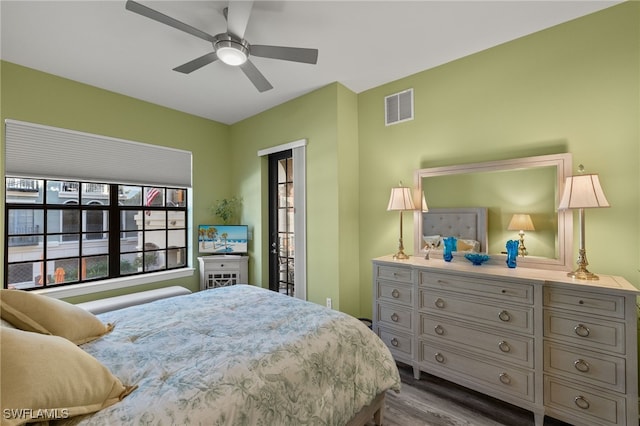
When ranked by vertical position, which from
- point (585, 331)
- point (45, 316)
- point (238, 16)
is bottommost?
point (585, 331)

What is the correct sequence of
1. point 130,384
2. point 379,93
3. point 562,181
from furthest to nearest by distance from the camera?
point 379,93
point 562,181
point 130,384

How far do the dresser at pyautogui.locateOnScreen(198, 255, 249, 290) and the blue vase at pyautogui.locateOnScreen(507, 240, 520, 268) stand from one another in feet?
10.3

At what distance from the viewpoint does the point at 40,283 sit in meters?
2.92

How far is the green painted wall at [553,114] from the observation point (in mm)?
1901

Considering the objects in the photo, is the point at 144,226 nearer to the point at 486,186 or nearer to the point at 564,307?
the point at 486,186

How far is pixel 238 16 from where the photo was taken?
1780 mm

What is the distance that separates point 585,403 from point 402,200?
5.91 ft

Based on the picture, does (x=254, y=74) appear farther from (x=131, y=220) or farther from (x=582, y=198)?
(x=131, y=220)

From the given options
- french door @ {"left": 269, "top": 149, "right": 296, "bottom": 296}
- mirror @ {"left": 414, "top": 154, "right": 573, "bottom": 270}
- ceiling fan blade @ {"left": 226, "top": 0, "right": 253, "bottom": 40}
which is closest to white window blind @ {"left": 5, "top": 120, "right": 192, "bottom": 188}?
french door @ {"left": 269, "top": 149, "right": 296, "bottom": 296}

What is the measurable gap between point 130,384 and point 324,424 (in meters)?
0.88

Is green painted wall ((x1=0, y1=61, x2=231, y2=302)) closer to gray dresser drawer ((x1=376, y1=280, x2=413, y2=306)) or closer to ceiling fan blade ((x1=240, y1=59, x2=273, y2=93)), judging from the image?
ceiling fan blade ((x1=240, y1=59, x2=273, y2=93))

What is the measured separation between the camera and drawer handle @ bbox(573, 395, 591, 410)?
167 cm

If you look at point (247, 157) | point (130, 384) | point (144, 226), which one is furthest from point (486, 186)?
point (144, 226)

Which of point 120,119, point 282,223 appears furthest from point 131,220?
point 282,223
